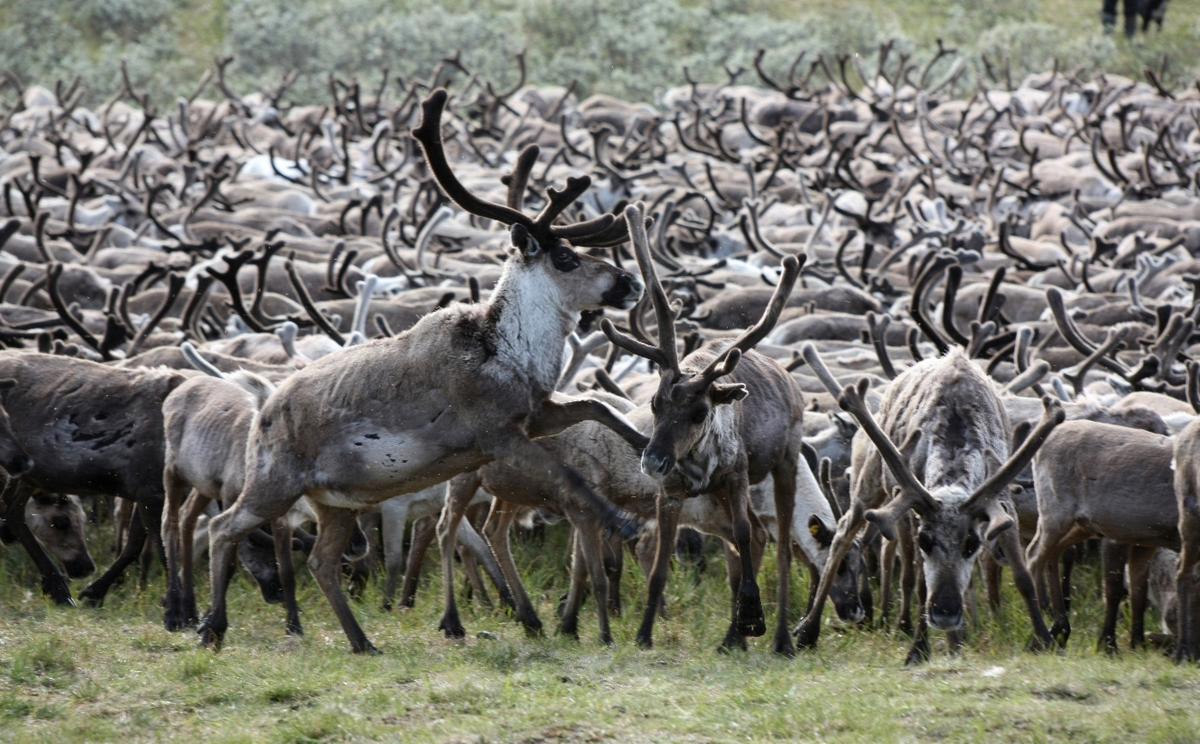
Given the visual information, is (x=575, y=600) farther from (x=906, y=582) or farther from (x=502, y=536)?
(x=906, y=582)

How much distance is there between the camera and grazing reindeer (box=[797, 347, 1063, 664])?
5.88 m

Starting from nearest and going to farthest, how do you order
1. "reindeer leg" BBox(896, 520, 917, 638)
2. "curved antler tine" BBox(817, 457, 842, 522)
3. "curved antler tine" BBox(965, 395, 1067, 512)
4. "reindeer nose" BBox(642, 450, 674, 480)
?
"curved antler tine" BBox(965, 395, 1067, 512) → "reindeer nose" BBox(642, 450, 674, 480) → "reindeer leg" BBox(896, 520, 917, 638) → "curved antler tine" BBox(817, 457, 842, 522)

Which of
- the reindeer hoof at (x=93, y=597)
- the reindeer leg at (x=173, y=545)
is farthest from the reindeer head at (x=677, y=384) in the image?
the reindeer hoof at (x=93, y=597)

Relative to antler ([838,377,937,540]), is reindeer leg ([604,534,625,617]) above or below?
below

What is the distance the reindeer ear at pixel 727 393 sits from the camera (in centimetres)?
616

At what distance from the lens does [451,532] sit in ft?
25.0

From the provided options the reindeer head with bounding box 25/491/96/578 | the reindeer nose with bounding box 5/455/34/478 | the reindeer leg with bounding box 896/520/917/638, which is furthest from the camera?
the reindeer head with bounding box 25/491/96/578

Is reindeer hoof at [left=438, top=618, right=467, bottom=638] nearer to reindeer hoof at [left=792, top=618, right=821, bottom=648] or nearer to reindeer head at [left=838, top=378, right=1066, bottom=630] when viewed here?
reindeer hoof at [left=792, top=618, right=821, bottom=648]

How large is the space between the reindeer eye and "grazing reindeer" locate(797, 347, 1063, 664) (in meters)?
1.27

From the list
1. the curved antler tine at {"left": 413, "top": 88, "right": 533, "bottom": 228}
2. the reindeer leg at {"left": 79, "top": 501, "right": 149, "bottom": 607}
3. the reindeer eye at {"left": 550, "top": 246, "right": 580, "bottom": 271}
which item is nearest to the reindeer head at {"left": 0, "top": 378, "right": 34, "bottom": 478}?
the reindeer leg at {"left": 79, "top": 501, "right": 149, "bottom": 607}

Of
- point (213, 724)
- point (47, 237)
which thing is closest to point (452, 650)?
point (213, 724)

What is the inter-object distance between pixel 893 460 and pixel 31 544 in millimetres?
4644

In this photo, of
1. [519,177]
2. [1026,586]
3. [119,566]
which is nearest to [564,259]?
[519,177]

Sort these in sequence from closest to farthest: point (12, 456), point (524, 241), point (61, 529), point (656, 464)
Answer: point (656, 464), point (524, 241), point (12, 456), point (61, 529)
